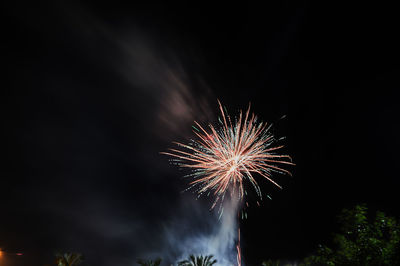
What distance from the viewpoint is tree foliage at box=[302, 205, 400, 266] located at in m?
6.17

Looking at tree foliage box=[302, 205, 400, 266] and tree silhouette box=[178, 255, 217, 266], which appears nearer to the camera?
tree foliage box=[302, 205, 400, 266]

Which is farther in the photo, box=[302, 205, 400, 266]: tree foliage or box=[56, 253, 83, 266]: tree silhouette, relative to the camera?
box=[56, 253, 83, 266]: tree silhouette

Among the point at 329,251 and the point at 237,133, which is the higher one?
the point at 237,133

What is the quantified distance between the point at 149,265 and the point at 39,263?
Result: 850 inches

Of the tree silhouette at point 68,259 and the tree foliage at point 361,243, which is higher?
the tree silhouette at point 68,259

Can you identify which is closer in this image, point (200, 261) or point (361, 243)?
point (361, 243)

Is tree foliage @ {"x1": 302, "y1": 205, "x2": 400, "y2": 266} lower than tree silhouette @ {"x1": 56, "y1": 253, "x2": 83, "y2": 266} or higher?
lower

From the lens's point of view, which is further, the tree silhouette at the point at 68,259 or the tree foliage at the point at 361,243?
the tree silhouette at the point at 68,259

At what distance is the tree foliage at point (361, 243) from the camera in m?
6.17

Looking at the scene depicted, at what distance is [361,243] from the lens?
258 inches

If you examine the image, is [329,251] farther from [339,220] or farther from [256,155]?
[256,155]

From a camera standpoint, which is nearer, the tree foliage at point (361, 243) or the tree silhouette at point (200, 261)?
the tree foliage at point (361, 243)

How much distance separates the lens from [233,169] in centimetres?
1681

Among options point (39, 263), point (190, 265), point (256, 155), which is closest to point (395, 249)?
point (256, 155)
